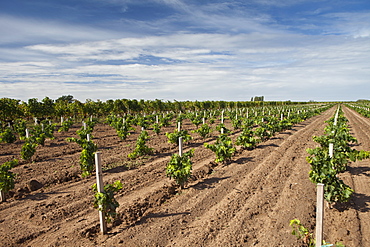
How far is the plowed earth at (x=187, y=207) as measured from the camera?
485cm

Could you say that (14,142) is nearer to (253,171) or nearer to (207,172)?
(207,172)

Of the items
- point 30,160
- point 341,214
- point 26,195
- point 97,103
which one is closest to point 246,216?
point 341,214

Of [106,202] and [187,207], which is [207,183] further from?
[106,202]

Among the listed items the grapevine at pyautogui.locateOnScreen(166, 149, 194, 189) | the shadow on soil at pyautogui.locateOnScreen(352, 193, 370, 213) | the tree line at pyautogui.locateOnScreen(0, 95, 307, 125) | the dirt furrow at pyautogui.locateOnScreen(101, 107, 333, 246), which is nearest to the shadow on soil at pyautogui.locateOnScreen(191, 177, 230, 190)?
the dirt furrow at pyautogui.locateOnScreen(101, 107, 333, 246)

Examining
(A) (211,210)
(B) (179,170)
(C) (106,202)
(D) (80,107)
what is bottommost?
(A) (211,210)

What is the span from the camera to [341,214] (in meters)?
5.65

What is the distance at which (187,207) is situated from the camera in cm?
609

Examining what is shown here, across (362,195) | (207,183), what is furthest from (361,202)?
(207,183)

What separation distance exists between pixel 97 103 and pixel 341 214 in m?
35.0

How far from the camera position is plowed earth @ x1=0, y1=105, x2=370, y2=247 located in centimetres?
485

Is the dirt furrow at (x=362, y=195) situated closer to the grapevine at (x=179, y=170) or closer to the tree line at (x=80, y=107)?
the grapevine at (x=179, y=170)

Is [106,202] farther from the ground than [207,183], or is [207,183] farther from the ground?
[106,202]

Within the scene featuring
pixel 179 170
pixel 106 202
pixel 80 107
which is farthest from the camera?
pixel 80 107

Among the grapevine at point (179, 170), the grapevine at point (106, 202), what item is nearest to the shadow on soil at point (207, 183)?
the grapevine at point (179, 170)
